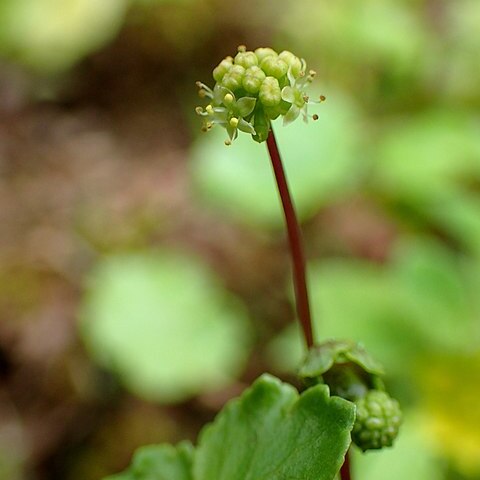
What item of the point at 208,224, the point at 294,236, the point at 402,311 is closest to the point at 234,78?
the point at 294,236

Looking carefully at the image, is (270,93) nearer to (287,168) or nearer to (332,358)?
(332,358)

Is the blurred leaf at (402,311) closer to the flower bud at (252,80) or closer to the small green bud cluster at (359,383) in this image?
the small green bud cluster at (359,383)

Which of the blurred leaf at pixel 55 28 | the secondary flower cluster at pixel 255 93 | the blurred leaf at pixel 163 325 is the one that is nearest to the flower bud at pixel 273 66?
the secondary flower cluster at pixel 255 93

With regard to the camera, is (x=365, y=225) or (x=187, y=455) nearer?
(x=187, y=455)

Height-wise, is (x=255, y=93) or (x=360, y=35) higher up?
(x=360, y=35)

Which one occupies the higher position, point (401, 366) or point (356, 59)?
point (356, 59)

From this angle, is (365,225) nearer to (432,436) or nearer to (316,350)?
(432,436)

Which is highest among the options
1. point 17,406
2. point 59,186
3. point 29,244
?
point 59,186

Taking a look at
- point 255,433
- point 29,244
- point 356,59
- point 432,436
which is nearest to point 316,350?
point 255,433
